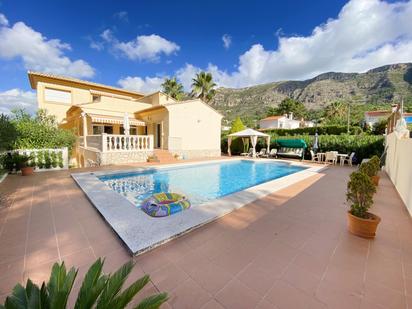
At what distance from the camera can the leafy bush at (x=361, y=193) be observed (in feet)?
14.5

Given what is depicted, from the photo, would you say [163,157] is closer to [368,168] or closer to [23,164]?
[23,164]

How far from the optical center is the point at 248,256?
3.81 meters

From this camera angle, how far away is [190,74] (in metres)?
40.5

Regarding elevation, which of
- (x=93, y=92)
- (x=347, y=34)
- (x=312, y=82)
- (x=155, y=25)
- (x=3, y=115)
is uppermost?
(x=312, y=82)

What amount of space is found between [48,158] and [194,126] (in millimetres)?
14529

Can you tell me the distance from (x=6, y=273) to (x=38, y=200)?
4367 mm

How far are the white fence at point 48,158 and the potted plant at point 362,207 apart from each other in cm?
1588

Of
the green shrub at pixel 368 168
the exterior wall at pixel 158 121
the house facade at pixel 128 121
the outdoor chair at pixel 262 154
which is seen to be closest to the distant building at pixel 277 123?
the outdoor chair at pixel 262 154

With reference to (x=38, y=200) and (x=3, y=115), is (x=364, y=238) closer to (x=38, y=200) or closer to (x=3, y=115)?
(x=38, y=200)

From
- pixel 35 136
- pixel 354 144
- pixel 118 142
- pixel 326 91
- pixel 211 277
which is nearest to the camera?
pixel 211 277

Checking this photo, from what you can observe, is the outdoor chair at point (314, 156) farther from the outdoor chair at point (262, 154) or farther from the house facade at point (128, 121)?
the house facade at point (128, 121)

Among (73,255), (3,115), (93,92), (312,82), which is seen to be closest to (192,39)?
(93,92)

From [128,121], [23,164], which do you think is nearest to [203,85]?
[128,121]

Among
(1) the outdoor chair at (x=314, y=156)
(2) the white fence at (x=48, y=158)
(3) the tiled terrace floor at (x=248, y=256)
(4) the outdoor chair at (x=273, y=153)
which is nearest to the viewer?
(3) the tiled terrace floor at (x=248, y=256)
